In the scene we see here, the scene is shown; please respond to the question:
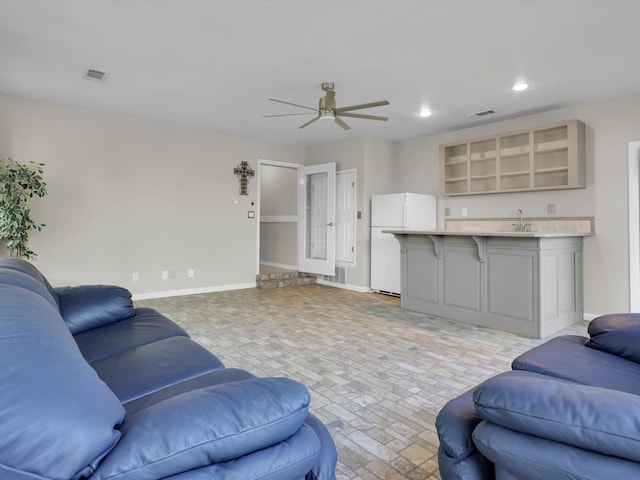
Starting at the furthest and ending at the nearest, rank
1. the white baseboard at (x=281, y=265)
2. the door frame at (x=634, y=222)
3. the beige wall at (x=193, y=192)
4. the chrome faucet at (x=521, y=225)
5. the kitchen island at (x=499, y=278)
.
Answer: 1. the white baseboard at (x=281, y=265)
2. the chrome faucet at (x=521, y=225)
3. the beige wall at (x=193, y=192)
4. the door frame at (x=634, y=222)
5. the kitchen island at (x=499, y=278)

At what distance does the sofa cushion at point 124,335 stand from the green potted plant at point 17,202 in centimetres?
264

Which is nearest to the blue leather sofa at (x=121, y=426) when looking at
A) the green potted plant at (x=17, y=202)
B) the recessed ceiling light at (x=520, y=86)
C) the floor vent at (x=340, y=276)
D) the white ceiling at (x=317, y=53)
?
the white ceiling at (x=317, y=53)

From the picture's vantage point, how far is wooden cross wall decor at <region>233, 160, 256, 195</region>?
245 inches

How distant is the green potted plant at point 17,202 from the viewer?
385cm

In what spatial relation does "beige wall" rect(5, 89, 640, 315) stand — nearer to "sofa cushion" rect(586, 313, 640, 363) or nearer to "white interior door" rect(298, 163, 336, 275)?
"white interior door" rect(298, 163, 336, 275)

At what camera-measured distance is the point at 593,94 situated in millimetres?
4098

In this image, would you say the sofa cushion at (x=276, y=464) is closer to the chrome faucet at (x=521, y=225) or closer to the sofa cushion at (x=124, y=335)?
the sofa cushion at (x=124, y=335)

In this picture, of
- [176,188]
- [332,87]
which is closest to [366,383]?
[332,87]

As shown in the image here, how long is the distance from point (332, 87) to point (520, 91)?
207cm

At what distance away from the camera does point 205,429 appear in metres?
0.84

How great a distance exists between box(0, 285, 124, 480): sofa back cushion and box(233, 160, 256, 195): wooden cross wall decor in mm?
5507

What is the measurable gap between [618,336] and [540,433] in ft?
3.76

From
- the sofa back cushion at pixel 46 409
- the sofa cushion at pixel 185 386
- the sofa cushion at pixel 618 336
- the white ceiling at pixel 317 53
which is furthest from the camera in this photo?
the white ceiling at pixel 317 53

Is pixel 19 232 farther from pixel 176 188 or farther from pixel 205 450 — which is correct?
pixel 205 450
